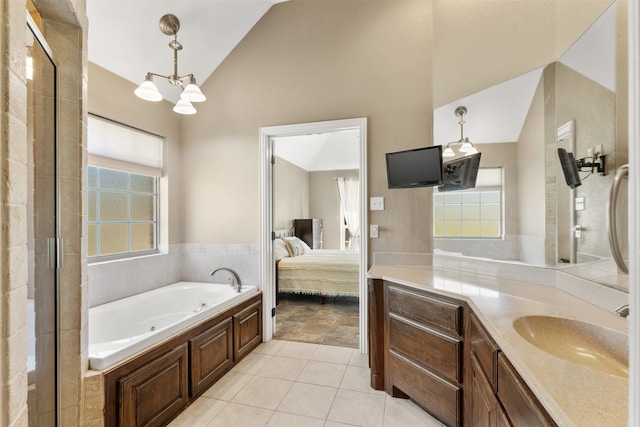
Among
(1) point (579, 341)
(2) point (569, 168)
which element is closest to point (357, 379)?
(1) point (579, 341)

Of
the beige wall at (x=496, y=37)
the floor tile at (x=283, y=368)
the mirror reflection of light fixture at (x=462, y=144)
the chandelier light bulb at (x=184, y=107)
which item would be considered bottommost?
the floor tile at (x=283, y=368)

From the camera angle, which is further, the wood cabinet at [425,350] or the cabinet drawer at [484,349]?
the wood cabinet at [425,350]

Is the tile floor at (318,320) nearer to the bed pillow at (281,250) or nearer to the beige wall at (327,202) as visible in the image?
the bed pillow at (281,250)

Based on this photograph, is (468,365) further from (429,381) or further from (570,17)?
(570,17)

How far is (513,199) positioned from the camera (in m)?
1.99

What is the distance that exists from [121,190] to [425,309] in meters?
2.80

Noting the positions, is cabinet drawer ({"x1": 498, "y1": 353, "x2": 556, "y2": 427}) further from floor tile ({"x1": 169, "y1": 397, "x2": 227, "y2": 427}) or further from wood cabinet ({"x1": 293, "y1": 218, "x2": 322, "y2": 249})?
wood cabinet ({"x1": 293, "y1": 218, "x2": 322, "y2": 249})

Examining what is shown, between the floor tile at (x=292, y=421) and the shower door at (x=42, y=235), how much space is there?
3.65 feet

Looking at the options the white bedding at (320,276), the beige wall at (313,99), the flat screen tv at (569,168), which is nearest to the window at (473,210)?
the beige wall at (313,99)

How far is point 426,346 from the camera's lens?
5.82 ft

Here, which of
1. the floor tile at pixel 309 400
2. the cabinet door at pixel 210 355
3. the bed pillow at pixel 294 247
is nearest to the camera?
the floor tile at pixel 309 400

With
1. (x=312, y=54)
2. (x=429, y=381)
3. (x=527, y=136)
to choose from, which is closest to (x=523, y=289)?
(x=429, y=381)

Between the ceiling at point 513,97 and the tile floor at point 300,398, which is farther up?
the ceiling at point 513,97

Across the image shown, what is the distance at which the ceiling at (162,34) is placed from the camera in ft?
7.46
